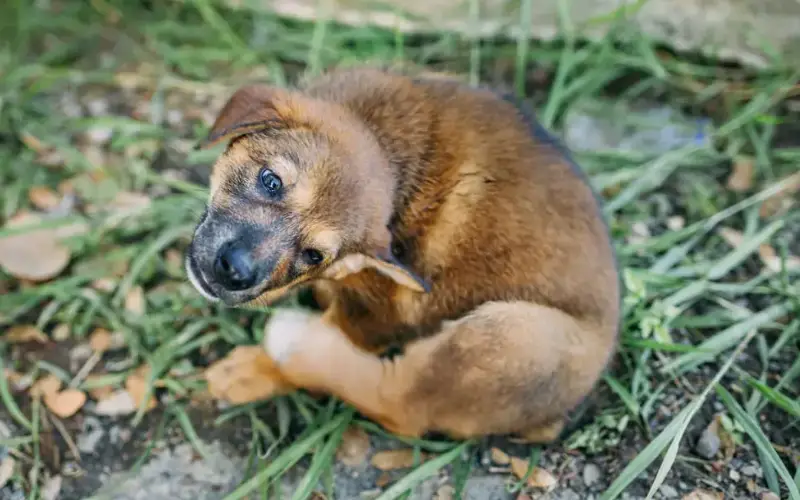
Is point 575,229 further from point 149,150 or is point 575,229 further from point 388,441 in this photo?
point 149,150

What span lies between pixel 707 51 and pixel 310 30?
7.46ft

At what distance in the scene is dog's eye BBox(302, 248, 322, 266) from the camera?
→ 2.68m

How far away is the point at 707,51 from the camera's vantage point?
437 centimetres

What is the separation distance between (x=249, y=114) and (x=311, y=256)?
551mm

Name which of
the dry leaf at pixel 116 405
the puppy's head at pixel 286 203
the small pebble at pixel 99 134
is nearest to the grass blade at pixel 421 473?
the puppy's head at pixel 286 203

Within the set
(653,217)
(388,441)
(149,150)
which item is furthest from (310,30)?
(388,441)

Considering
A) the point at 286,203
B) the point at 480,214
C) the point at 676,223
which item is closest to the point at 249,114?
the point at 286,203

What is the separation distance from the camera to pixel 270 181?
268 centimetres

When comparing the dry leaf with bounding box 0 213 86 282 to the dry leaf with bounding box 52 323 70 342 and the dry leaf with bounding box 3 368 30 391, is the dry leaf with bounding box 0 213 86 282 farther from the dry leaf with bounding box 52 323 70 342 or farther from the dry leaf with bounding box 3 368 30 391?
the dry leaf with bounding box 3 368 30 391

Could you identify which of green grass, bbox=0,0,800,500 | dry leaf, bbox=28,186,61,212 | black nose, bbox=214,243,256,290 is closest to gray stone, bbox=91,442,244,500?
green grass, bbox=0,0,800,500

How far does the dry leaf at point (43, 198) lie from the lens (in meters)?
Answer: 3.87

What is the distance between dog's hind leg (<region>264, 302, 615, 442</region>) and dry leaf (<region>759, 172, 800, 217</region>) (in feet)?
4.95

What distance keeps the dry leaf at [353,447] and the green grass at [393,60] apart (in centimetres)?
5

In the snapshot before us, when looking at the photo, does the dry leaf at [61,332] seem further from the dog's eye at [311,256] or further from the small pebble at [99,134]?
the dog's eye at [311,256]
